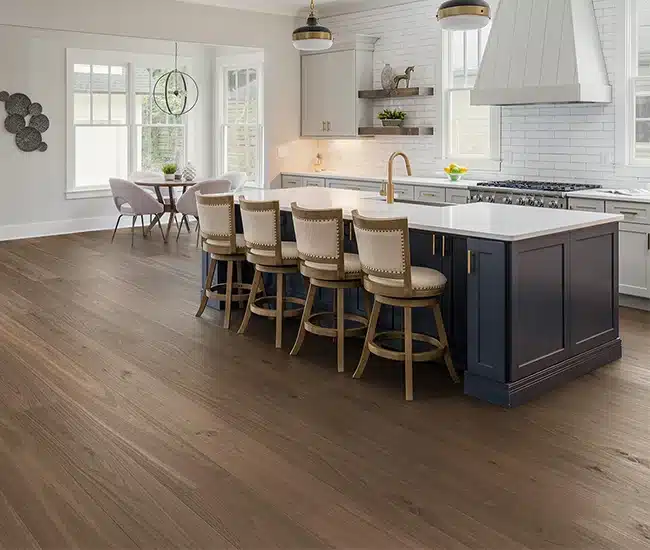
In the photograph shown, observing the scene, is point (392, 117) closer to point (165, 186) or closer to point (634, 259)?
point (165, 186)

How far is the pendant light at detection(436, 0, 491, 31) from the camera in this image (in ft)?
Result: 15.0

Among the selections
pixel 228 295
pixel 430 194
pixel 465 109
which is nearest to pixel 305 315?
pixel 228 295

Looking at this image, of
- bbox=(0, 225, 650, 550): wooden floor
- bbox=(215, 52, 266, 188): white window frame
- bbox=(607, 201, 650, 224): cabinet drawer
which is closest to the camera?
bbox=(0, 225, 650, 550): wooden floor

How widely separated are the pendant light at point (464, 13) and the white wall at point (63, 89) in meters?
4.96

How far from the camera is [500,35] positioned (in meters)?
7.25

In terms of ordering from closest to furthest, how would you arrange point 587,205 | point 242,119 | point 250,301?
point 250,301, point 587,205, point 242,119

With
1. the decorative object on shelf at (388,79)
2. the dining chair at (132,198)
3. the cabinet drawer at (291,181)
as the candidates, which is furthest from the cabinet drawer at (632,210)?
the dining chair at (132,198)

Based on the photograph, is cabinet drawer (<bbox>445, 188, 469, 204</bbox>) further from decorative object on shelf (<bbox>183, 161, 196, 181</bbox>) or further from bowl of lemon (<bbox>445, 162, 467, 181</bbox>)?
decorative object on shelf (<bbox>183, 161, 196, 181</bbox>)

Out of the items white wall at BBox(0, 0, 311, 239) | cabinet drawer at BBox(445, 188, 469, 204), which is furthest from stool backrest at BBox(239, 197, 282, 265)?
white wall at BBox(0, 0, 311, 239)

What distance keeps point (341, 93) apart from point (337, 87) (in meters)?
0.11

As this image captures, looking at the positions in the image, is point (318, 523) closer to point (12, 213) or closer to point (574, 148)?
point (574, 148)

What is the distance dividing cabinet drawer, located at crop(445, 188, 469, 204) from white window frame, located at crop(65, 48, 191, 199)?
17.5 feet

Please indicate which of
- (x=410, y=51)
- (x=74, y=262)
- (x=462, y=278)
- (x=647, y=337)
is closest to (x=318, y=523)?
(x=462, y=278)

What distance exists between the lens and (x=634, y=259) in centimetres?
612
